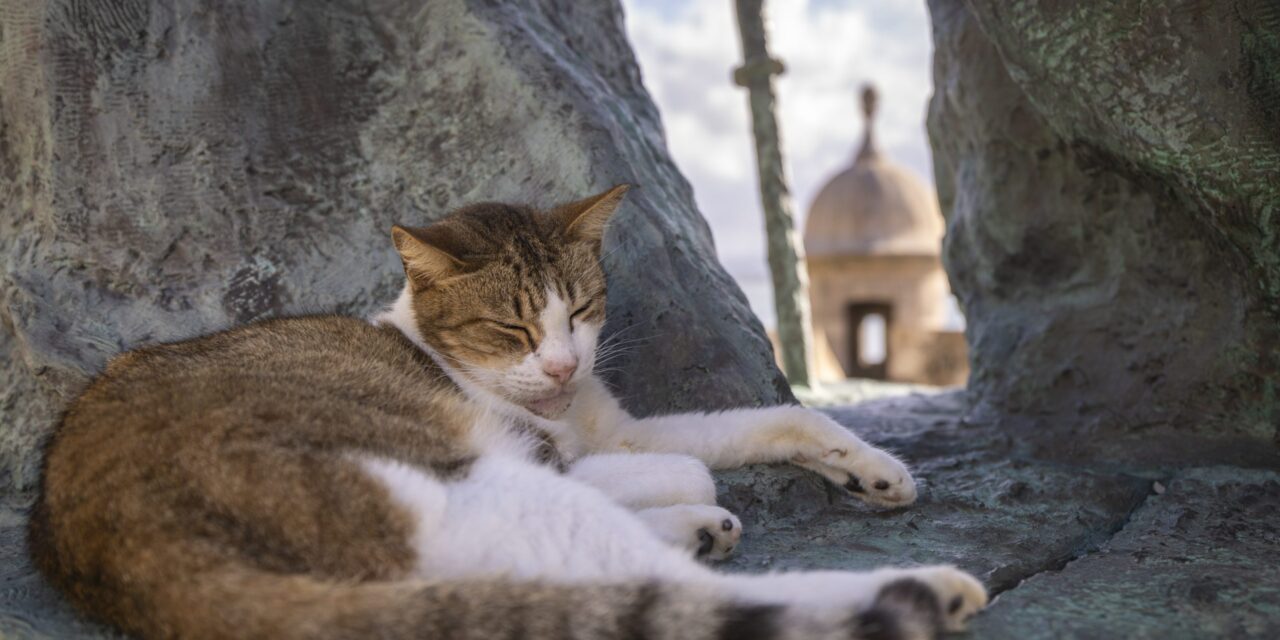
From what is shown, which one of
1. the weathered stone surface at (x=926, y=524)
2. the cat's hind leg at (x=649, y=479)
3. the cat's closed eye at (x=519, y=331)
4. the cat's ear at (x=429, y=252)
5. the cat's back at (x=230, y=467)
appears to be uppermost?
the cat's ear at (x=429, y=252)

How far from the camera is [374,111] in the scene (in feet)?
13.7

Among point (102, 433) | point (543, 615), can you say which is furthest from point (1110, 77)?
point (102, 433)

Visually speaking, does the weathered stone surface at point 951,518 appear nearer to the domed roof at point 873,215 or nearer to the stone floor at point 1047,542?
the stone floor at point 1047,542

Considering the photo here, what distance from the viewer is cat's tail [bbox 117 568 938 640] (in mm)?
1719

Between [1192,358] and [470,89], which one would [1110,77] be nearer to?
[1192,358]

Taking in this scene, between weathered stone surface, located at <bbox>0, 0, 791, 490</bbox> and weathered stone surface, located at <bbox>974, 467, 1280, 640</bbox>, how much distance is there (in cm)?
140

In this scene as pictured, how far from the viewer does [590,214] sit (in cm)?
326

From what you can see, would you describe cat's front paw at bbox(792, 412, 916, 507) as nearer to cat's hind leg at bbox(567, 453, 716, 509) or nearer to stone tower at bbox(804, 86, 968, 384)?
cat's hind leg at bbox(567, 453, 716, 509)

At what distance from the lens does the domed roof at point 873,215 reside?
57.7ft

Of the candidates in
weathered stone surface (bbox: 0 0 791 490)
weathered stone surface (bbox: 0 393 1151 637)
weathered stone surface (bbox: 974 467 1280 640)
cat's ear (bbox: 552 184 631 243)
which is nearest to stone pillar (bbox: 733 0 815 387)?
weathered stone surface (bbox: 0 0 791 490)

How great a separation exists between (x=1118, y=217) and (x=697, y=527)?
303 centimetres

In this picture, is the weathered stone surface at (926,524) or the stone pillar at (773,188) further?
the stone pillar at (773,188)

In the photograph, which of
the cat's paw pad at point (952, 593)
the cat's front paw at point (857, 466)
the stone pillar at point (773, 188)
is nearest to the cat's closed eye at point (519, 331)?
the cat's front paw at point (857, 466)

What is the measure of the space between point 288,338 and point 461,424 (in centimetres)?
69
